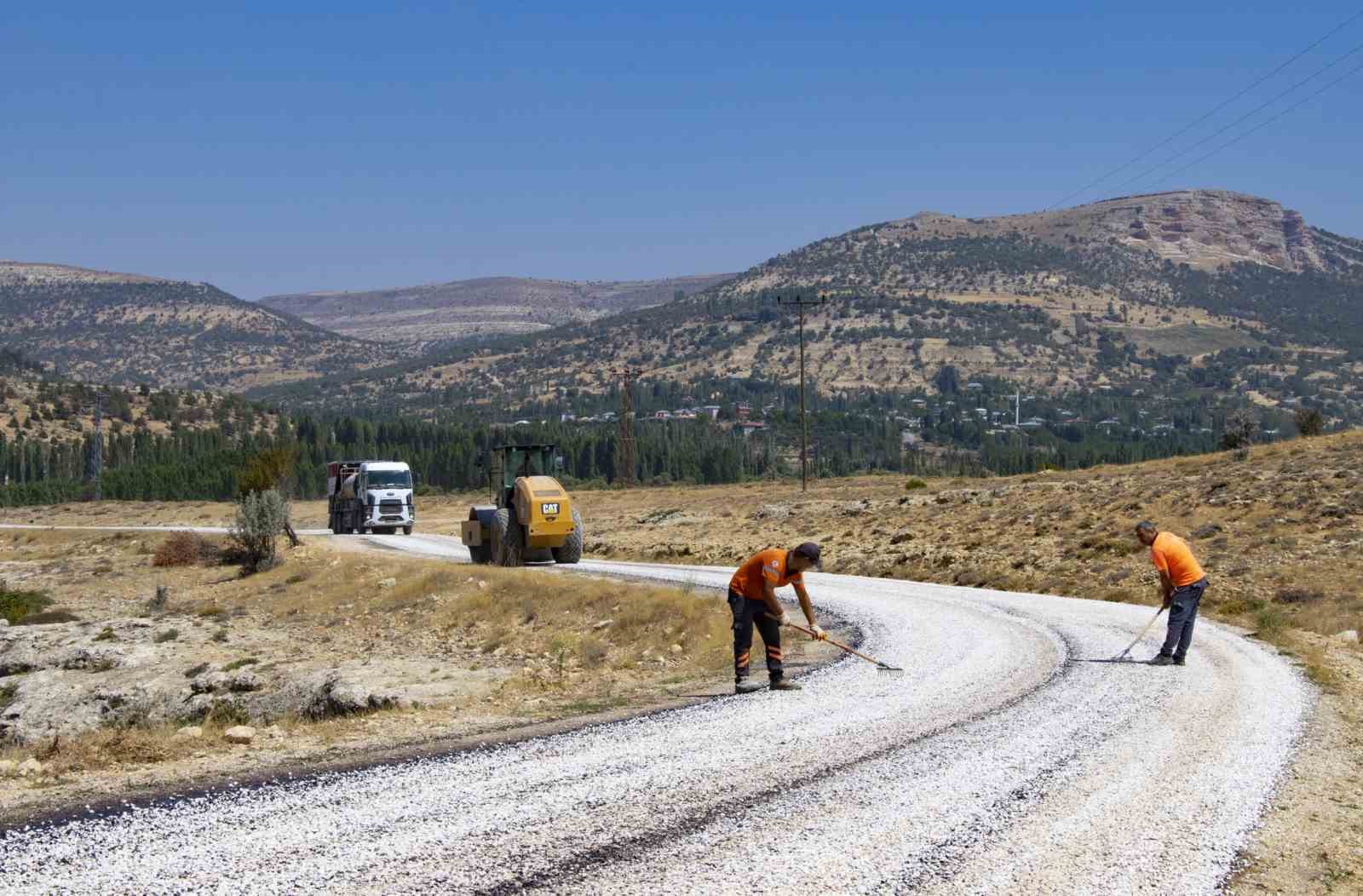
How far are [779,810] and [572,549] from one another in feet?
89.7

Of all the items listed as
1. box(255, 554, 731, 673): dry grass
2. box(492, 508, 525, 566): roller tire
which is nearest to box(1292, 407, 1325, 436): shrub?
box(492, 508, 525, 566): roller tire

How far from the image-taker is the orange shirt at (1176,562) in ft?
53.3

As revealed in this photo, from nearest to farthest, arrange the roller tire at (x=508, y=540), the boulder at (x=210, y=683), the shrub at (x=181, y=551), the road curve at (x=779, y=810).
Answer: the road curve at (x=779, y=810), the boulder at (x=210, y=683), the roller tire at (x=508, y=540), the shrub at (x=181, y=551)

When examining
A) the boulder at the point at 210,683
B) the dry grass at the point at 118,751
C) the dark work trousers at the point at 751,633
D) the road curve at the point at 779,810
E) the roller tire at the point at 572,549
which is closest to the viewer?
the road curve at the point at 779,810

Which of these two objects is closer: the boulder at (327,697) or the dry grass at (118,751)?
the dry grass at (118,751)

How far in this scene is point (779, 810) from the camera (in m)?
8.64

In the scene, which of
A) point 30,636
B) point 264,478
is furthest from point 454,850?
point 264,478

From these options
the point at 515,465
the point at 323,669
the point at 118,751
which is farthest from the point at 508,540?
the point at 118,751

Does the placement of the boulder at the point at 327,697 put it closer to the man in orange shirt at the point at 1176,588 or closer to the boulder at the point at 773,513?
the man in orange shirt at the point at 1176,588

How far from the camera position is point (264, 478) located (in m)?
52.1

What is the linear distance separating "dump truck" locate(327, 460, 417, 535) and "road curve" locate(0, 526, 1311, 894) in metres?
45.4

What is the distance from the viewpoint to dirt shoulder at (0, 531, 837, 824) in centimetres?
1129

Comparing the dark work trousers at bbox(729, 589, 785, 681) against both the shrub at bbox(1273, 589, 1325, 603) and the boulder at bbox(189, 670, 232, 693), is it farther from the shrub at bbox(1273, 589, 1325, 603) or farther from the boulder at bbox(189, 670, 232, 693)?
the shrub at bbox(1273, 589, 1325, 603)

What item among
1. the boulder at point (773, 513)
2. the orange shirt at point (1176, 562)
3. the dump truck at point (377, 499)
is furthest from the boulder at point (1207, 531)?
the dump truck at point (377, 499)
